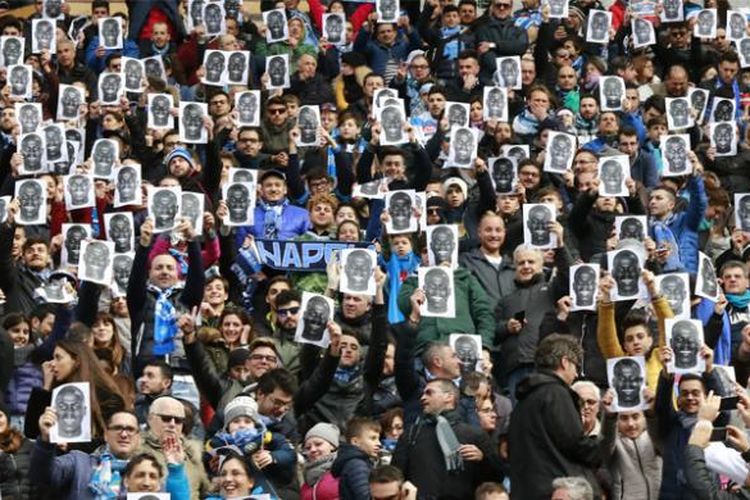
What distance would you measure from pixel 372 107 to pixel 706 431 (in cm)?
792

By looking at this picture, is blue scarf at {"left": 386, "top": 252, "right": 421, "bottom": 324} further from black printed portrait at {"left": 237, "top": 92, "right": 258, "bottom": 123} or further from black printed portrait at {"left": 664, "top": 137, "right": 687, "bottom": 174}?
black printed portrait at {"left": 237, "top": 92, "right": 258, "bottom": 123}

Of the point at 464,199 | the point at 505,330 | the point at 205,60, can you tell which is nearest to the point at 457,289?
the point at 505,330

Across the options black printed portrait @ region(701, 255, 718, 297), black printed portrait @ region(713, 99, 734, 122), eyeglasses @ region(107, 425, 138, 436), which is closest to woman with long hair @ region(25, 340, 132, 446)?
eyeglasses @ region(107, 425, 138, 436)

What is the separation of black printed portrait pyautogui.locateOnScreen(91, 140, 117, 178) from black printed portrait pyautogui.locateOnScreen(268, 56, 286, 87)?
276 cm

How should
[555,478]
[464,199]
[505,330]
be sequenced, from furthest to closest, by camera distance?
[464,199]
[505,330]
[555,478]

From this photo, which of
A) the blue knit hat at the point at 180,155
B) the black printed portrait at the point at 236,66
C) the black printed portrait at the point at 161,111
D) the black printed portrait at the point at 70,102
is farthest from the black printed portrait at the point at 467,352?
the black printed portrait at the point at 236,66

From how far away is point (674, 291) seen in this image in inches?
723

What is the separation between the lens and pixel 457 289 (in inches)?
751

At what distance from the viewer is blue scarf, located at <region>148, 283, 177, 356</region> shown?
60.1 feet

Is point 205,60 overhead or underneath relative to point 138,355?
overhead

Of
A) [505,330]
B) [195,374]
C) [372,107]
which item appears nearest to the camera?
[195,374]

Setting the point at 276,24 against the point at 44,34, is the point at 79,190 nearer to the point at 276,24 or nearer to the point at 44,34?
the point at 44,34

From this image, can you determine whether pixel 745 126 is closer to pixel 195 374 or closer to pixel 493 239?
pixel 493 239

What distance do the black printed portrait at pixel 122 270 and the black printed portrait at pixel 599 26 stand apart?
713cm
